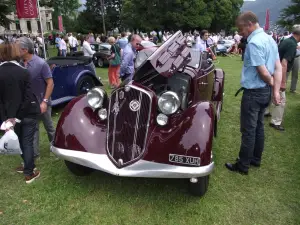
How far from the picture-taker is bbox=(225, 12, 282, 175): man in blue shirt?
320cm

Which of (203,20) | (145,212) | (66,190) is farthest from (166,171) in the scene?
(203,20)

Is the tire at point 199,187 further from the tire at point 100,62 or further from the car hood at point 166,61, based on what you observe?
the tire at point 100,62

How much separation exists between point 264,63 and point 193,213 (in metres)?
1.90

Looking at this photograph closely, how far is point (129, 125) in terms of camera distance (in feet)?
10.3

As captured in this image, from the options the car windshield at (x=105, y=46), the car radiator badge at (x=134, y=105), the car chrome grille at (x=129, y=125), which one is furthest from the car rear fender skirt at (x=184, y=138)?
the car windshield at (x=105, y=46)

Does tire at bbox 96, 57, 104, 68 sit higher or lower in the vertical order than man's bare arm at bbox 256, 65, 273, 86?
lower

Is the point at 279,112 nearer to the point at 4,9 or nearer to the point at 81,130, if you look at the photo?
the point at 81,130

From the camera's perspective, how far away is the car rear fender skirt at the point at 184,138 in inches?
113

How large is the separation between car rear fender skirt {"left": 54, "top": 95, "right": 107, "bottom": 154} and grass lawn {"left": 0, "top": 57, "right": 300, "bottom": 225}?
0.65 m

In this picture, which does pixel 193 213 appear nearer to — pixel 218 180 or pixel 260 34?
pixel 218 180

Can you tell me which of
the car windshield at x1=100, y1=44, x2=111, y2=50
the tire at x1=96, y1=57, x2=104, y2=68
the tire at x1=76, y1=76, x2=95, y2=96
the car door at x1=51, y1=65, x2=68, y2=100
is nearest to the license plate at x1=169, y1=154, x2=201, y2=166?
the car door at x1=51, y1=65, x2=68, y2=100

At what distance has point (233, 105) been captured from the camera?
7039 millimetres

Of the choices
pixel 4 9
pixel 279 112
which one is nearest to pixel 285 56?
pixel 279 112

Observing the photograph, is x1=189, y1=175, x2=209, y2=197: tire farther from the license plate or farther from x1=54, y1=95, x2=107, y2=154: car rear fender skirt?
x1=54, y1=95, x2=107, y2=154: car rear fender skirt
